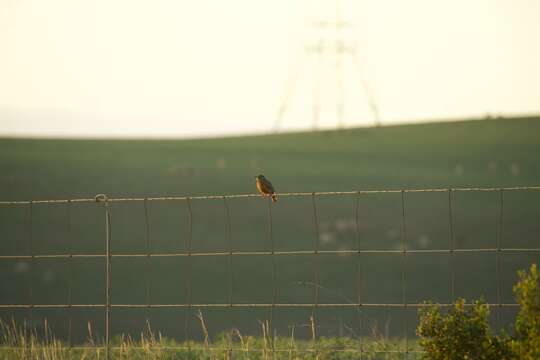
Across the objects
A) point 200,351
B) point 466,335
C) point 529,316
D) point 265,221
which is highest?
point 265,221

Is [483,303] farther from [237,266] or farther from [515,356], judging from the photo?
[237,266]

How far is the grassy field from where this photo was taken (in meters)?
36.8

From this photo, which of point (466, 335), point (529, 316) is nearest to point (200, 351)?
point (466, 335)

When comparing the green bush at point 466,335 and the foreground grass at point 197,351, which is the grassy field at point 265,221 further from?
the green bush at point 466,335

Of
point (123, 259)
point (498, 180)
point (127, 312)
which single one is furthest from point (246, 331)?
point (498, 180)

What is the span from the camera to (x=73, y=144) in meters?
63.8

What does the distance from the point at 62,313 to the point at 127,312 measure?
230 centimetres

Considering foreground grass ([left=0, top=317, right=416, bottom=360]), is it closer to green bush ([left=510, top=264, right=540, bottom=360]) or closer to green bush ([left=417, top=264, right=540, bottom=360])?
green bush ([left=417, top=264, right=540, bottom=360])

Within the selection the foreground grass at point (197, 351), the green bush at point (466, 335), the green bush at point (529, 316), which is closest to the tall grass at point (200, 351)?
the foreground grass at point (197, 351)

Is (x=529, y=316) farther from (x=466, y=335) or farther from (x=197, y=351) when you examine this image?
(x=197, y=351)

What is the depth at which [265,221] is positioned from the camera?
45.9 meters

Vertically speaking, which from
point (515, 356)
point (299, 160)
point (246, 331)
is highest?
point (299, 160)

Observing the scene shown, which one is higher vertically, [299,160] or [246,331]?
[299,160]

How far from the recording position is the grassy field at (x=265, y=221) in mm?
36812
